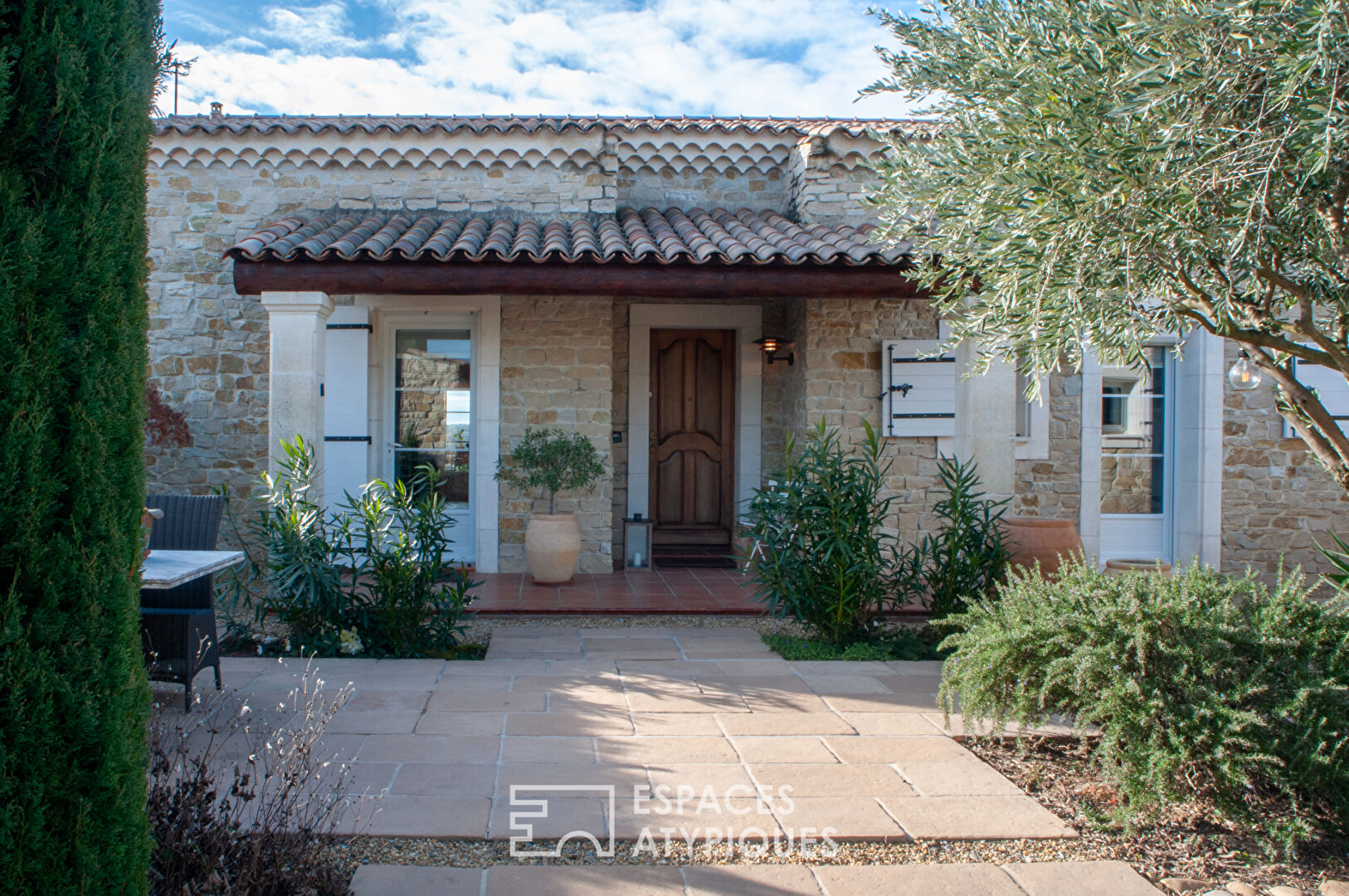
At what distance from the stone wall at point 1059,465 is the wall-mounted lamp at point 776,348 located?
2.18m

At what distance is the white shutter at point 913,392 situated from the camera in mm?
7367

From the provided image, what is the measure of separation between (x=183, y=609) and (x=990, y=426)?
4.92 meters

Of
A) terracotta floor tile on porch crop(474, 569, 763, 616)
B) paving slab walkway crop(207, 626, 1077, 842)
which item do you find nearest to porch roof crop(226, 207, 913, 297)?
terracotta floor tile on porch crop(474, 569, 763, 616)

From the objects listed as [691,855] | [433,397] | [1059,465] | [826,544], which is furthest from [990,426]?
[433,397]

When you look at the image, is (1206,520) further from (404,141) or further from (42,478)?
(42,478)

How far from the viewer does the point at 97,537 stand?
171 cm

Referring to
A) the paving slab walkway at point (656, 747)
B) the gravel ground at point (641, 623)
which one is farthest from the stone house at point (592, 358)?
the paving slab walkway at point (656, 747)

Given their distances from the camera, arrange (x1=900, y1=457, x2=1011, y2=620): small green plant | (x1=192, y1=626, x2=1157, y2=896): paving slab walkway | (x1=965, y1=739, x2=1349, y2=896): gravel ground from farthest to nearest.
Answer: (x1=900, y1=457, x2=1011, y2=620): small green plant < (x1=965, y1=739, x2=1349, y2=896): gravel ground < (x1=192, y1=626, x2=1157, y2=896): paving slab walkway

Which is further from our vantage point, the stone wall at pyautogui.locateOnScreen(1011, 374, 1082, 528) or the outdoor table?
the stone wall at pyautogui.locateOnScreen(1011, 374, 1082, 528)

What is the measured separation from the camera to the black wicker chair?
12.5 ft

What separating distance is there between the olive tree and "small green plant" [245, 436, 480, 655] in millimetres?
3108

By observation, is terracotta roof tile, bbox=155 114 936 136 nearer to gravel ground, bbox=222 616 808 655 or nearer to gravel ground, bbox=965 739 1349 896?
gravel ground, bbox=222 616 808 655

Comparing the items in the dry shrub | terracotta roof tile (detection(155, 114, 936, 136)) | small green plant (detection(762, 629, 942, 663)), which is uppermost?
terracotta roof tile (detection(155, 114, 936, 136))

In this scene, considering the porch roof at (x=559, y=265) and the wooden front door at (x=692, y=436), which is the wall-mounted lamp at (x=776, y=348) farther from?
Result: the porch roof at (x=559, y=265)
